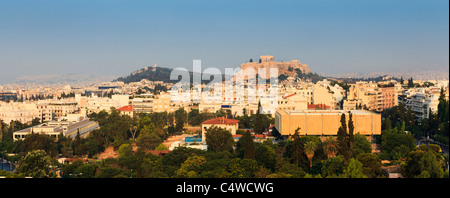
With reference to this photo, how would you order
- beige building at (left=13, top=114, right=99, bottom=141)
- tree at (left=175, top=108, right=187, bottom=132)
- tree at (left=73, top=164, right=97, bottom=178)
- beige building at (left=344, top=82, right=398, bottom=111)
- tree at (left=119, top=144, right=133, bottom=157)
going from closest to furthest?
tree at (left=73, top=164, right=97, bottom=178) → tree at (left=119, top=144, right=133, bottom=157) → beige building at (left=13, top=114, right=99, bottom=141) → tree at (left=175, top=108, right=187, bottom=132) → beige building at (left=344, top=82, right=398, bottom=111)

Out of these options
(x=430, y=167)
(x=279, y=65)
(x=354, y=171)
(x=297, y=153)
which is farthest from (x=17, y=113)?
(x=279, y=65)

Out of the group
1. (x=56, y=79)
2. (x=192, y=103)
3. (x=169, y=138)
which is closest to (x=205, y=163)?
(x=169, y=138)

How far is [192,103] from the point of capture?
3525 cm

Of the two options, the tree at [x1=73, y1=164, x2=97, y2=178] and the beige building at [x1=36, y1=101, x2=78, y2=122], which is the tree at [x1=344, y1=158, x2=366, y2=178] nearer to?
the tree at [x1=73, y1=164, x2=97, y2=178]

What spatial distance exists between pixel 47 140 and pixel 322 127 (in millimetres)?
10311

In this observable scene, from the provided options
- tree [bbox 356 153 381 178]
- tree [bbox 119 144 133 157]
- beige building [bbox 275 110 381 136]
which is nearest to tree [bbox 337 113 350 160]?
tree [bbox 356 153 381 178]

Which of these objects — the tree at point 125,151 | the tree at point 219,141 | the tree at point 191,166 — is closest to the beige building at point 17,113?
the tree at point 125,151

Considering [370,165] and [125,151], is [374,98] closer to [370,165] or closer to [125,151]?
[125,151]

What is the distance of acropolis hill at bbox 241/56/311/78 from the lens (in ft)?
214

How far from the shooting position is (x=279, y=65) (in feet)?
226

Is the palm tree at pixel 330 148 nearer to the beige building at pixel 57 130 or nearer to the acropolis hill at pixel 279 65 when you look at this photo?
the beige building at pixel 57 130

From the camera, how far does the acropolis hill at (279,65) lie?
214 ft
